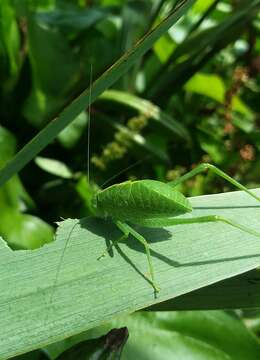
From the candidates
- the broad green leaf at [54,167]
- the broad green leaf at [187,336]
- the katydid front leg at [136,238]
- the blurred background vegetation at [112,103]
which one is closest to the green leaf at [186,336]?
the broad green leaf at [187,336]

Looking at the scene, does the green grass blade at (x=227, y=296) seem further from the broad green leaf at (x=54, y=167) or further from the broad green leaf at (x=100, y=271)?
the broad green leaf at (x=54, y=167)

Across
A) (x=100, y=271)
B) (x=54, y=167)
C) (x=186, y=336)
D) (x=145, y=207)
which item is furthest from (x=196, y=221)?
(x=54, y=167)

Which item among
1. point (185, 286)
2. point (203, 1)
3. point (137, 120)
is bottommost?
point (185, 286)

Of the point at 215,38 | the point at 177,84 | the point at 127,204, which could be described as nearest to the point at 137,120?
the point at 177,84

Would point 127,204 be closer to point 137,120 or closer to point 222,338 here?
point 222,338

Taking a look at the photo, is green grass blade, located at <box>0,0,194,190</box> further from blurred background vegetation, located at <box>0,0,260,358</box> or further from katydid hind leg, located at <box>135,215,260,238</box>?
blurred background vegetation, located at <box>0,0,260,358</box>

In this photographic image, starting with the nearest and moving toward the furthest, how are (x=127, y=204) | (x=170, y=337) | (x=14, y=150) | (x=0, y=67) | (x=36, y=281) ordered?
(x=36, y=281)
(x=127, y=204)
(x=170, y=337)
(x=14, y=150)
(x=0, y=67)

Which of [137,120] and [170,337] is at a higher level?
[137,120]
